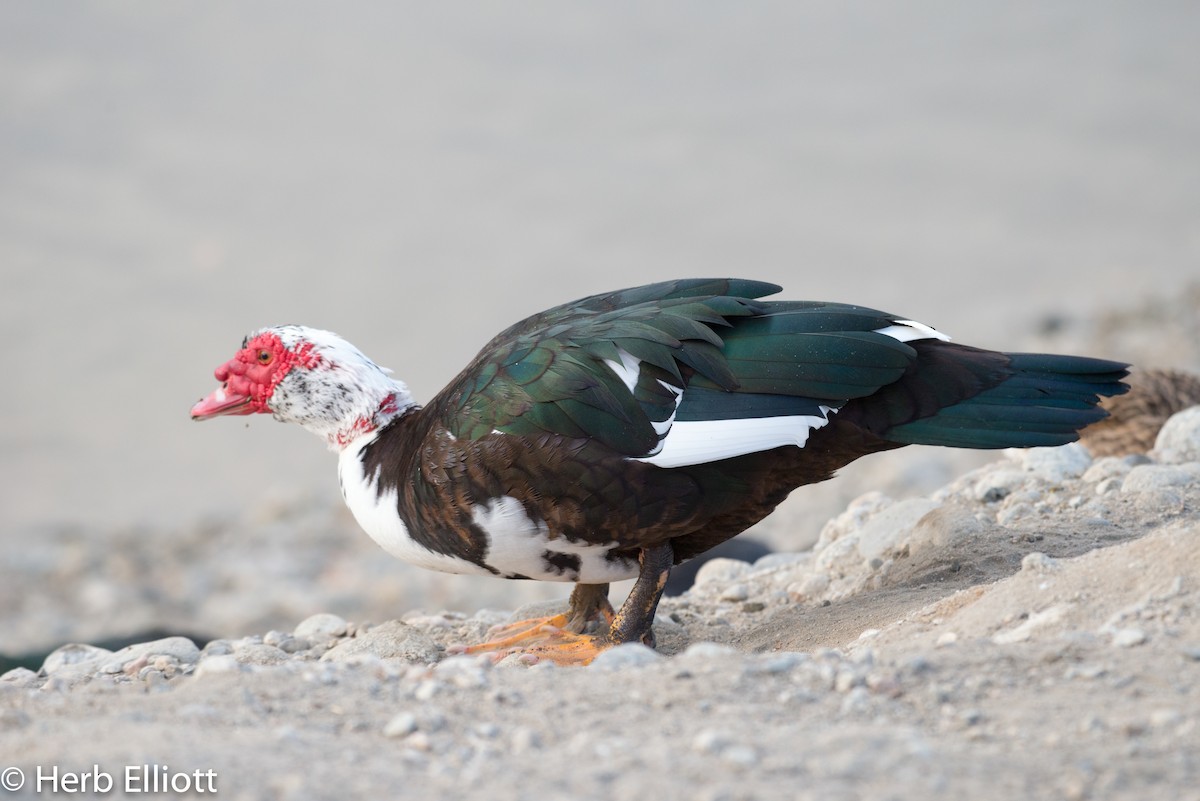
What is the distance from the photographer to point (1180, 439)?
17.9 feet

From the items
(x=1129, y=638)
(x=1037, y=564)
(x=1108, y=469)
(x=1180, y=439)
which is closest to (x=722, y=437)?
(x=1037, y=564)

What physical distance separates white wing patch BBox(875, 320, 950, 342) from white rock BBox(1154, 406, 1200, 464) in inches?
75.6

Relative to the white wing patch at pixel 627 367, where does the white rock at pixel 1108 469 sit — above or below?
below

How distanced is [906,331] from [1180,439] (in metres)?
2.06

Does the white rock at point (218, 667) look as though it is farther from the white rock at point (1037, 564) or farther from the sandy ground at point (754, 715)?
the white rock at point (1037, 564)

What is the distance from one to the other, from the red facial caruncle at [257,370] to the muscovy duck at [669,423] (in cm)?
58

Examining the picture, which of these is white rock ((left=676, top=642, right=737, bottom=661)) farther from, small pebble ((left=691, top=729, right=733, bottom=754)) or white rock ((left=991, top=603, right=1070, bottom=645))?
white rock ((left=991, top=603, right=1070, bottom=645))

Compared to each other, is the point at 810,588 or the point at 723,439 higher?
the point at 723,439

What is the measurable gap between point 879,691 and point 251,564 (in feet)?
21.2

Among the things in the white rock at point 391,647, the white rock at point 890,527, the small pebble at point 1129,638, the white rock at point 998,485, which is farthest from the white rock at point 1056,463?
the white rock at point 391,647

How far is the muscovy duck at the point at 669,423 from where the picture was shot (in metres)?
3.86

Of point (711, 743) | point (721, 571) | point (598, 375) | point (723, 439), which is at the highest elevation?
point (598, 375)

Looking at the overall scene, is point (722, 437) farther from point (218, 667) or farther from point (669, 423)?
point (218, 667)

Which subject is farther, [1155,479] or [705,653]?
[1155,479]
